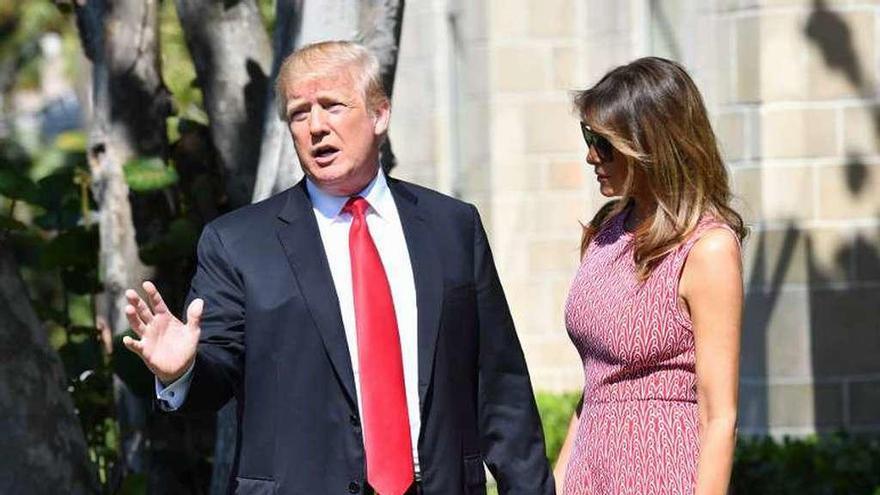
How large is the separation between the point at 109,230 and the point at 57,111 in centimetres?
3484

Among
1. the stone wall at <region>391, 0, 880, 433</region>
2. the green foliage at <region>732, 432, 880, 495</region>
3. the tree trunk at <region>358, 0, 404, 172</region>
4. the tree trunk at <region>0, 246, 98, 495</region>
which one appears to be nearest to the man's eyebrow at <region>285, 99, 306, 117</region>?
the tree trunk at <region>358, 0, 404, 172</region>

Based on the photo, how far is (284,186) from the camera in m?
5.88

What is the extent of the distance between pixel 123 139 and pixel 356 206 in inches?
121

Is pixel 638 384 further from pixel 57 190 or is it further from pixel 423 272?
pixel 57 190

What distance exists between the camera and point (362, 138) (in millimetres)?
4348

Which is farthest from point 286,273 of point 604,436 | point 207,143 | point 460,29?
point 460,29

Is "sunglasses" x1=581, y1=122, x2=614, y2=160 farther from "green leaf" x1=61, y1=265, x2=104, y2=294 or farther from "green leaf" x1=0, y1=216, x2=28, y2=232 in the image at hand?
"green leaf" x1=61, y1=265, x2=104, y2=294

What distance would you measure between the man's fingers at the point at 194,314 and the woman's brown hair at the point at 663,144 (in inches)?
40.0

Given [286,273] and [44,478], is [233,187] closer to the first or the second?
[44,478]

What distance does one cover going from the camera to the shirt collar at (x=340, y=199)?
444cm

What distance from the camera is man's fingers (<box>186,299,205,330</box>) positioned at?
13.3 feet

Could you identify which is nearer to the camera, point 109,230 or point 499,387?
point 499,387

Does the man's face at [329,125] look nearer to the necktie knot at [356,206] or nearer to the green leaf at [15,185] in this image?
the necktie knot at [356,206]

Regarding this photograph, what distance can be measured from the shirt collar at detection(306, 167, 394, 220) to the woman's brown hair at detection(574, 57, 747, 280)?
0.52m
